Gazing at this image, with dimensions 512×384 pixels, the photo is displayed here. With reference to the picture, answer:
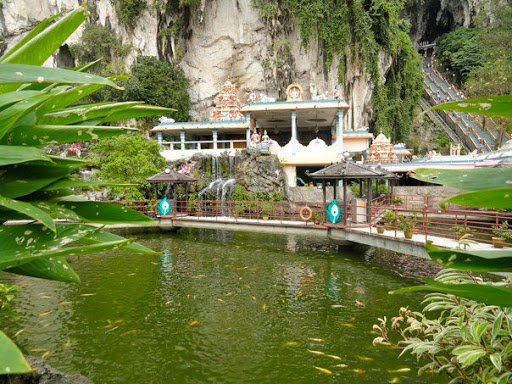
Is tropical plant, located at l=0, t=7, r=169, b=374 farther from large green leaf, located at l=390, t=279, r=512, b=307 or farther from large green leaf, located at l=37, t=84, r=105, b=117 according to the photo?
large green leaf, located at l=390, t=279, r=512, b=307

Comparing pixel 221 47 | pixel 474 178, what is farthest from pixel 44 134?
pixel 221 47

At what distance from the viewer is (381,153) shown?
21.5m

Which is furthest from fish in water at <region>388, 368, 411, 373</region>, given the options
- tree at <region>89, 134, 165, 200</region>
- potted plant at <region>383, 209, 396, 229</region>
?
tree at <region>89, 134, 165, 200</region>

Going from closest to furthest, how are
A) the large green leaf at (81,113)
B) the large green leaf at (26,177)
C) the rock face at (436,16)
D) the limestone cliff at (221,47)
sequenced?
the large green leaf at (26,177) → the large green leaf at (81,113) → the limestone cliff at (221,47) → the rock face at (436,16)

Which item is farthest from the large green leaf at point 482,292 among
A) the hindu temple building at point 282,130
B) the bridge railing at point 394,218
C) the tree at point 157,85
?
the tree at point 157,85

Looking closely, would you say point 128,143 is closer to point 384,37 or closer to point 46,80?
point 46,80

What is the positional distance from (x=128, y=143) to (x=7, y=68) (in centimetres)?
1748

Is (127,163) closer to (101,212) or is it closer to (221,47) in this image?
(221,47)

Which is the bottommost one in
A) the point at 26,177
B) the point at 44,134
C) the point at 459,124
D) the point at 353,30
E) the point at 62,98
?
the point at 26,177

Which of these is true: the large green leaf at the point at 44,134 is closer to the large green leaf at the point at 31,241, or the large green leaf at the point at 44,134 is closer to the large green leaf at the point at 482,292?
the large green leaf at the point at 31,241

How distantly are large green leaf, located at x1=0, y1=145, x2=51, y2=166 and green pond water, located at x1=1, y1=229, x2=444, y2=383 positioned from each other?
3963 mm

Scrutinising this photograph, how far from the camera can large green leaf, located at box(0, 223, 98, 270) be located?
2.16 ft

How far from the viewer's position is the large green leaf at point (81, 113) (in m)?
0.94

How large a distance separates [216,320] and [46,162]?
206 inches
